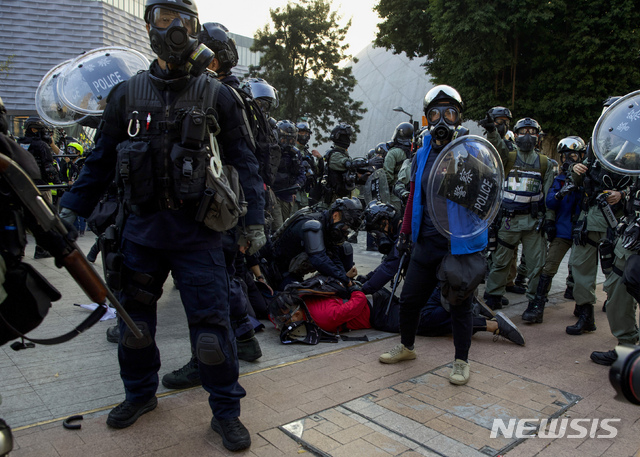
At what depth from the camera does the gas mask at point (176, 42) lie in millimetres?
2520

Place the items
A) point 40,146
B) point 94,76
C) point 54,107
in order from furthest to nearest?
point 40,146 → point 54,107 → point 94,76

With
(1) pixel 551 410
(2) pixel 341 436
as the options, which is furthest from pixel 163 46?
(1) pixel 551 410

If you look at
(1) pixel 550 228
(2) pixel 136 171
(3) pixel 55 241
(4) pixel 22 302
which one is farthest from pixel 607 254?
(4) pixel 22 302

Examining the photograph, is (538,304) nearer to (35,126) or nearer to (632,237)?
(632,237)

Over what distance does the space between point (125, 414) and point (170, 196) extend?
4.04ft

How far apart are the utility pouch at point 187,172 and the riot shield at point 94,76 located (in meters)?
2.71

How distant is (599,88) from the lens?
17.2 metres

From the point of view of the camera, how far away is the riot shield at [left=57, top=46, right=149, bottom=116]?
4789mm

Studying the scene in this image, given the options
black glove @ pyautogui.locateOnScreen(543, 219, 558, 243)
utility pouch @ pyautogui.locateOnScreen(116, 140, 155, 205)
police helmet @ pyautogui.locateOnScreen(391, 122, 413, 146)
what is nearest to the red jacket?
utility pouch @ pyautogui.locateOnScreen(116, 140, 155, 205)

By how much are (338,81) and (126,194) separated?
3413cm

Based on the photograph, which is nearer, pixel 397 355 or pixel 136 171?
pixel 136 171

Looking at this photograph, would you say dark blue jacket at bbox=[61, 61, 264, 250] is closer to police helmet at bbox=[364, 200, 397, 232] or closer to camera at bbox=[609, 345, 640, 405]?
camera at bbox=[609, 345, 640, 405]

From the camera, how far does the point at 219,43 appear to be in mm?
3916

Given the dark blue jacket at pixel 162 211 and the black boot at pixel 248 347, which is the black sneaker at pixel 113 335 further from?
the dark blue jacket at pixel 162 211
